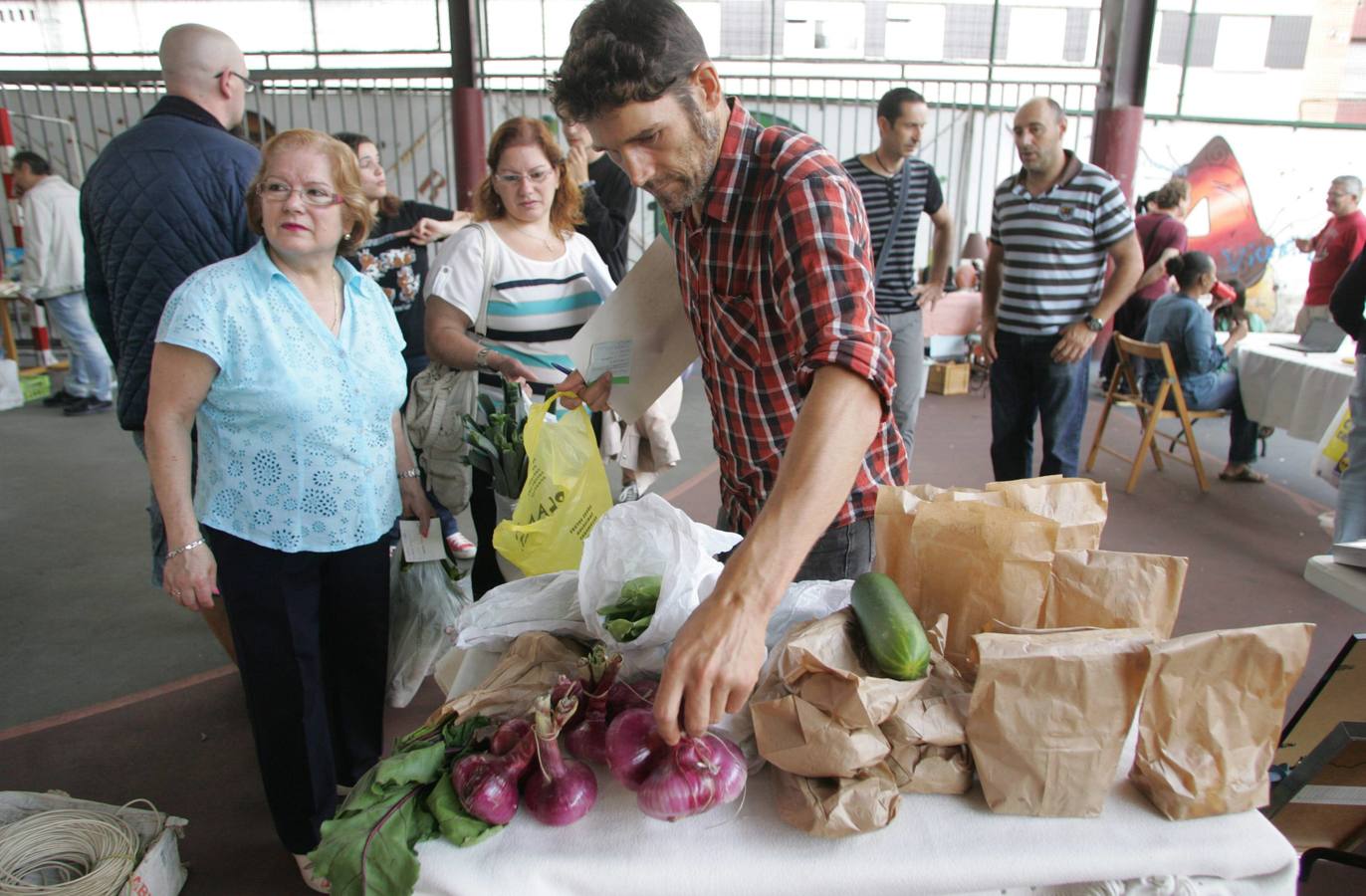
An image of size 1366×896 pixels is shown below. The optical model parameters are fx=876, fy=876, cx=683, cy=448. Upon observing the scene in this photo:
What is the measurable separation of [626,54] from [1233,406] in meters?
5.22

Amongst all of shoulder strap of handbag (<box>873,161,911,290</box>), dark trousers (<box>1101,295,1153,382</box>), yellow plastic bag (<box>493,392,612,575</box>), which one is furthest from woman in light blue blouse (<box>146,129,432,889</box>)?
dark trousers (<box>1101,295,1153,382</box>)

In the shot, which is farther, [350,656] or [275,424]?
[350,656]

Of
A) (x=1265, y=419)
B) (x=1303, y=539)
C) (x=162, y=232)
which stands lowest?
(x=1303, y=539)

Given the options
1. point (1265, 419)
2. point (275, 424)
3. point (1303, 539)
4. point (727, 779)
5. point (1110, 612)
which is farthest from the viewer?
point (1265, 419)

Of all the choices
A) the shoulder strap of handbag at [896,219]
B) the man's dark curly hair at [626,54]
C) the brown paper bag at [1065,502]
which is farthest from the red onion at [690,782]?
the shoulder strap of handbag at [896,219]

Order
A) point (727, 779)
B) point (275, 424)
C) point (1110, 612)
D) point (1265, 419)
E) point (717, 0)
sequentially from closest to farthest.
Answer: point (727, 779)
point (1110, 612)
point (275, 424)
point (1265, 419)
point (717, 0)

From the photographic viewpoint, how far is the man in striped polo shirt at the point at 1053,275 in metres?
3.66

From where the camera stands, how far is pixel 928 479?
508 centimetres

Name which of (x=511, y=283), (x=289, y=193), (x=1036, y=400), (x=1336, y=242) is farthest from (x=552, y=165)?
(x=1336, y=242)

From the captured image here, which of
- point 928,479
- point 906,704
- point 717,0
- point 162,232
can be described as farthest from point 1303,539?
point 717,0

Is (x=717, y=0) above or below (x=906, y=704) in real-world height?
above

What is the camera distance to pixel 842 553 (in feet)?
5.53

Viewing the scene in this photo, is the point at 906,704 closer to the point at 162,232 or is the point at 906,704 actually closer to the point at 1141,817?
the point at 1141,817

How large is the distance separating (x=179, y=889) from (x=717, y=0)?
1105 centimetres
